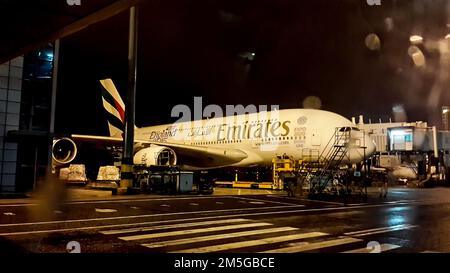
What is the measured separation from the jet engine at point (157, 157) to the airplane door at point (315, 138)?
7529mm

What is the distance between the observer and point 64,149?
18609mm

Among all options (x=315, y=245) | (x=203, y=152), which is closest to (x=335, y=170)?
(x=203, y=152)

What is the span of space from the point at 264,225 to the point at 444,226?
4.17 m

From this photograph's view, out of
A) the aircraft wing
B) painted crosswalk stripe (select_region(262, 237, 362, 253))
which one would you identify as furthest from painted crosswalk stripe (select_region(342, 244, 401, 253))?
the aircraft wing

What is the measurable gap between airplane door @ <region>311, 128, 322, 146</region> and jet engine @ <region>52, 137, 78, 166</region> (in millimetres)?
12064

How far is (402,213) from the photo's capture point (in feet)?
40.6

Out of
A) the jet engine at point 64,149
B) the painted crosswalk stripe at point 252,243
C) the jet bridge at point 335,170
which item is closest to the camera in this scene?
the painted crosswalk stripe at point 252,243

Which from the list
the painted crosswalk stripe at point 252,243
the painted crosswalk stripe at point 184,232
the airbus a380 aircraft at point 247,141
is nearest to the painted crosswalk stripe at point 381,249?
the painted crosswalk stripe at point 252,243

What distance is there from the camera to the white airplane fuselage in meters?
22.3

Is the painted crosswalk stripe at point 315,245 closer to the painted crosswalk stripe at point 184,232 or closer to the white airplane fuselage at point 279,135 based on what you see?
the painted crosswalk stripe at point 184,232

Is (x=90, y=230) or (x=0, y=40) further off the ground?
(x=0, y=40)

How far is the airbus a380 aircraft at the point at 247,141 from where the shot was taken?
22.0m
